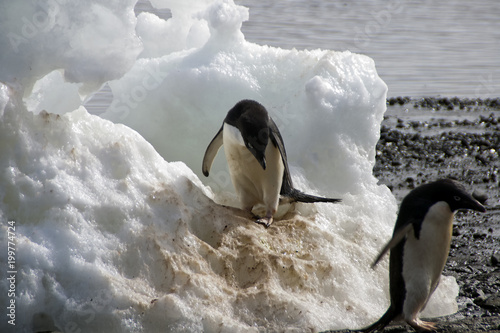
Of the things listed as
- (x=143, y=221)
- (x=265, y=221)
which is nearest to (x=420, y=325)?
(x=265, y=221)

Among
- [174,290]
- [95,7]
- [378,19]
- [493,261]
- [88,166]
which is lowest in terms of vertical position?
[378,19]

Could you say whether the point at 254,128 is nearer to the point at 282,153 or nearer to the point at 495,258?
the point at 282,153

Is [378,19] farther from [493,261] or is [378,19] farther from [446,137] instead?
[493,261]

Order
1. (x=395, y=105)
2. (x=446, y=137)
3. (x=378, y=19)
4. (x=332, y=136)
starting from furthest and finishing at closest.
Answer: (x=378, y=19)
(x=395, y=105)
(x=446, y=137)
(x=332, y=136)

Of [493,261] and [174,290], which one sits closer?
[174,290]

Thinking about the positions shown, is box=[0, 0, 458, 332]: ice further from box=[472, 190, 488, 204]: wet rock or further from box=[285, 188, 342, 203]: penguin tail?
box=[472, 190, 488, 204]: wet rock

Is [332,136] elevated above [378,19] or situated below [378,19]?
above

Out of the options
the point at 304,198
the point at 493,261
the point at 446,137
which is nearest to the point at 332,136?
the point at 304,198

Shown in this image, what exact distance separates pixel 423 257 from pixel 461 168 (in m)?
3.34

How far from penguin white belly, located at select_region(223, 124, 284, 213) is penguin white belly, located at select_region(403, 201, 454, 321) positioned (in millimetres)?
885

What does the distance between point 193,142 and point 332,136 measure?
3.18ft

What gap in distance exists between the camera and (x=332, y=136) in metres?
4.65

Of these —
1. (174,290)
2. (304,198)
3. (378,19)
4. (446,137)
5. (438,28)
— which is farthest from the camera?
(378,19)

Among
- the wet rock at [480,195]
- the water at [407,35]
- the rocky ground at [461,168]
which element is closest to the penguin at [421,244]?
the rocky ground at [461,168]
